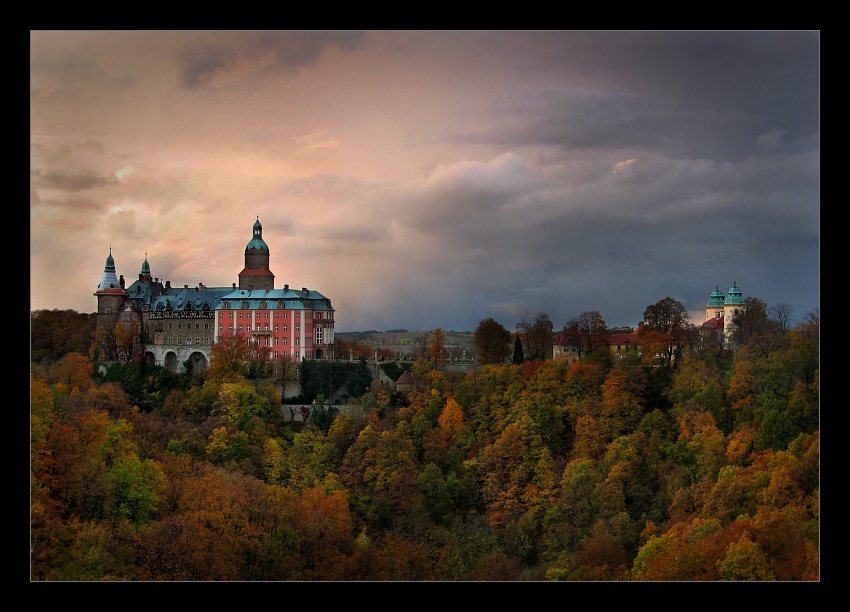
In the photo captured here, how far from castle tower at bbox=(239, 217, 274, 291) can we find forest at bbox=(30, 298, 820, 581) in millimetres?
3930

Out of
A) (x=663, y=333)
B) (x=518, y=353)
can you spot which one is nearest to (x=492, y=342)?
(x=518, y=353)

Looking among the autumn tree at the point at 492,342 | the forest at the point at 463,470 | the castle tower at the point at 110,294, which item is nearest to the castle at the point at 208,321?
the castle tower at the point at 110,294

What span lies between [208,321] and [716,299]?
1792cm

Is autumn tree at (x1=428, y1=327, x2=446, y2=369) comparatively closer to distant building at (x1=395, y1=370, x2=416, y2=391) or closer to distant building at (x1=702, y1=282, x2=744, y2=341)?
distant building at (x1=395, y1=370, x2=416, y2=391)

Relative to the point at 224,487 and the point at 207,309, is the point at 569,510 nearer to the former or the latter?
the point at 224,487

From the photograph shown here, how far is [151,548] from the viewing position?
62.4 ft

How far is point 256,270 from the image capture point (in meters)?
33.2

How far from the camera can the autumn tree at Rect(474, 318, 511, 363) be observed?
28.1m

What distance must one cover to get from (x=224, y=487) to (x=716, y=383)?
37.6 feet

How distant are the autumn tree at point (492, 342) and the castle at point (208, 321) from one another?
5.24m

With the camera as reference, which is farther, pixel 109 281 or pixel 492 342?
pixel 109 281

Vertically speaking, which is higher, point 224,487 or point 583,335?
point 583,335

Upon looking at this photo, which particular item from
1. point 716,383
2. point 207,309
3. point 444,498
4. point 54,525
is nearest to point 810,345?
point 716,383

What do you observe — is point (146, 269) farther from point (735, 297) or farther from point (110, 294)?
point (735, 297)
